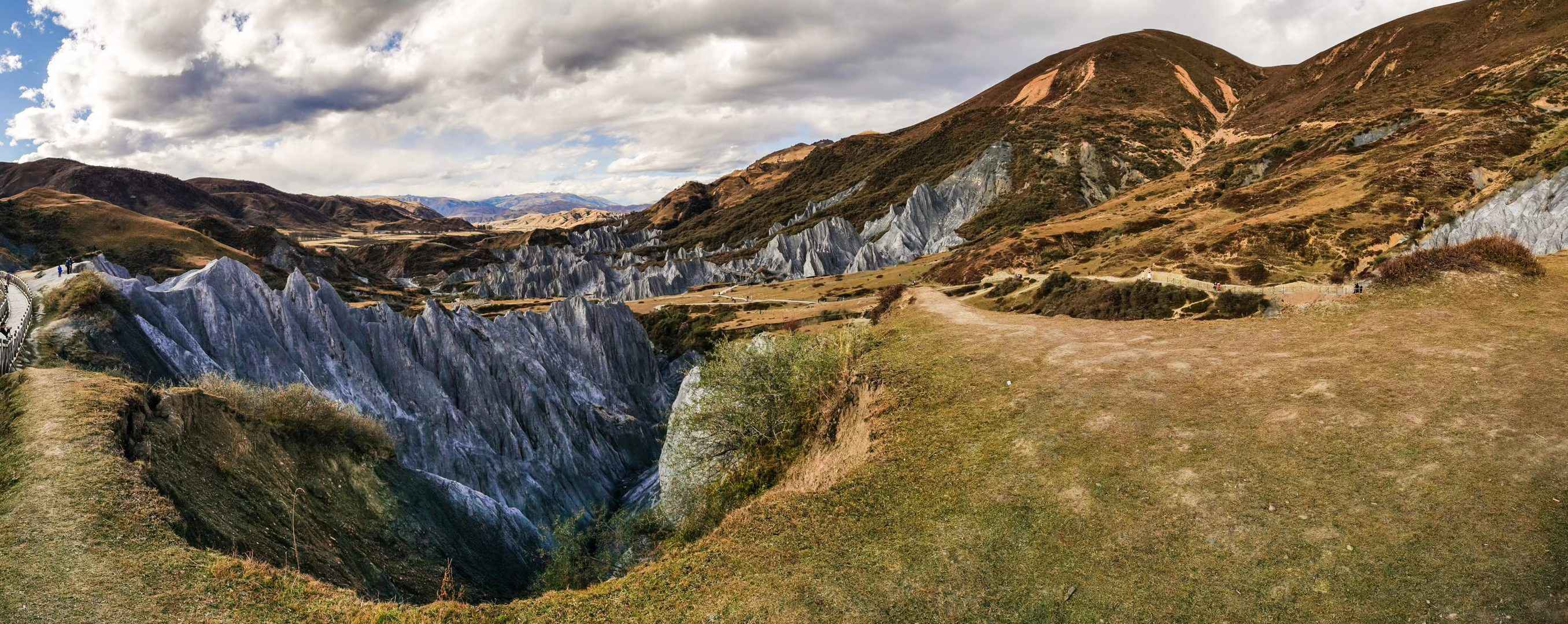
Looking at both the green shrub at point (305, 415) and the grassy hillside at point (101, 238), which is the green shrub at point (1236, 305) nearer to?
the green shrub at point (305, 415)

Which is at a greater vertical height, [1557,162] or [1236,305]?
[1557,162]

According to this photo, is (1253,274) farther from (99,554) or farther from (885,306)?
(99,554)

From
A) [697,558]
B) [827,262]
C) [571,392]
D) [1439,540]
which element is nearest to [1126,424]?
[1439,540]

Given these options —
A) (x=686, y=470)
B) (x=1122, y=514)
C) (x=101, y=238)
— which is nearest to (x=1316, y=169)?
(x=1122, y=514)

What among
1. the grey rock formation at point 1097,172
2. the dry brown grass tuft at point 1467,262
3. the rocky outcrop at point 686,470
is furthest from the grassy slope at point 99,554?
the grey rock formation at point 1097,172

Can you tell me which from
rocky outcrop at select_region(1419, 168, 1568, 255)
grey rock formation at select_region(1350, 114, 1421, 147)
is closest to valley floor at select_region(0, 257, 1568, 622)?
rocky outcrop at select_region(1419, 168, 1568, 255)
